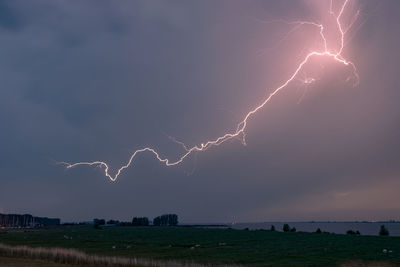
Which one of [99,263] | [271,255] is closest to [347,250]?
[271,255]

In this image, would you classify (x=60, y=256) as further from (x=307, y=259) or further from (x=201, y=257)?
(x=307, y=259)

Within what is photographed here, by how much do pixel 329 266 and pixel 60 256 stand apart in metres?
19.7

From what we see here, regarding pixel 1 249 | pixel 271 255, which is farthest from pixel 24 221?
pixel 271 255

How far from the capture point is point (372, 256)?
33125 millimetres

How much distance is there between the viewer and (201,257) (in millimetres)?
33594

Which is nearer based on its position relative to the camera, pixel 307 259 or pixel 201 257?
pixel 307 259

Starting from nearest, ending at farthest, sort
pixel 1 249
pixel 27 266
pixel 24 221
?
pixel 27 266
pixel 1 249
pixel 24 221

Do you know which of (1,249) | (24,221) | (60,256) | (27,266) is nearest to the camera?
(27,266)

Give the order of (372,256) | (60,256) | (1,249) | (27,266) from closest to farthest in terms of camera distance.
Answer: (27,266), (60,256), (372,256), (1,249)

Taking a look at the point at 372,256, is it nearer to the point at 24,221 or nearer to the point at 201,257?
the point at 201,257

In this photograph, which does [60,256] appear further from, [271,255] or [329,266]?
[329,266]

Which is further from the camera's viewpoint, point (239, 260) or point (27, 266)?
point (239, 260)

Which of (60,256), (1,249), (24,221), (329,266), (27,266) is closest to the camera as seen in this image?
(27,266)

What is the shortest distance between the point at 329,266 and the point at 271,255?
8.21m
